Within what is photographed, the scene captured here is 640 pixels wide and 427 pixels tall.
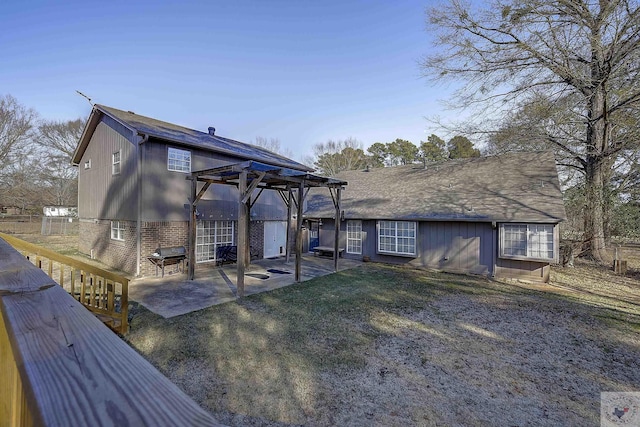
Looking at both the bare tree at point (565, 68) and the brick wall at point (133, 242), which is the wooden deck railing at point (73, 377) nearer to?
the brick wall at point (133, 242)

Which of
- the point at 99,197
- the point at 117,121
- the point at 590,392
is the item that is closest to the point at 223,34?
the point at 117,121

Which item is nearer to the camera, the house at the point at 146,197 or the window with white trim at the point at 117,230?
the house at the point at 146,197

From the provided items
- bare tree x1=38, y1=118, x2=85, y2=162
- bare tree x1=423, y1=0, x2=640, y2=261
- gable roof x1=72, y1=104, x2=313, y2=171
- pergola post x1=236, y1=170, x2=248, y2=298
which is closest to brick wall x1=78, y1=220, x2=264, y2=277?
gable roof x1=72, y1=104, x2=313, y2=171

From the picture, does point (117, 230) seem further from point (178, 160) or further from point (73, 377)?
point (73, 377)

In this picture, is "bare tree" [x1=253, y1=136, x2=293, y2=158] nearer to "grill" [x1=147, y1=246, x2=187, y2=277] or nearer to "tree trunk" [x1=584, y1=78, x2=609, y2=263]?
"grill" [x1=147, y1=246, x2=187, y2=277]

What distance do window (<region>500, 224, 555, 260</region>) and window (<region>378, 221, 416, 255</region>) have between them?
10.8ft

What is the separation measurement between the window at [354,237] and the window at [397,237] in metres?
1.08

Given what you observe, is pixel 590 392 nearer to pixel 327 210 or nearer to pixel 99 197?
pixel 327 210

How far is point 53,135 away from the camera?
29.9 meters

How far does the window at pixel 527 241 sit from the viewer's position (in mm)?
10038

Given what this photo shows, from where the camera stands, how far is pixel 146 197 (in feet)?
33.0

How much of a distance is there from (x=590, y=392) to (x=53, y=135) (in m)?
41.5

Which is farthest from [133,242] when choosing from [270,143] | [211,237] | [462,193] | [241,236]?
[270,143]

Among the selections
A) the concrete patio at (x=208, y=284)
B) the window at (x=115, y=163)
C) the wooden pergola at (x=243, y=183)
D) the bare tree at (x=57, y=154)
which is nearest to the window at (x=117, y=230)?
the window at (x=115, y=163)
